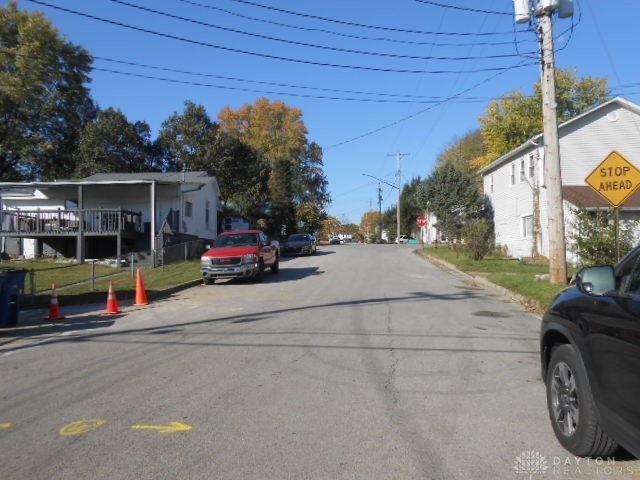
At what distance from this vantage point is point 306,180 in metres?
69.2

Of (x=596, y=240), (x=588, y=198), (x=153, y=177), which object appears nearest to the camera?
(x=596, y=240)

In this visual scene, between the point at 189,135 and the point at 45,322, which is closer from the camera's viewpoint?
the point at 45,322

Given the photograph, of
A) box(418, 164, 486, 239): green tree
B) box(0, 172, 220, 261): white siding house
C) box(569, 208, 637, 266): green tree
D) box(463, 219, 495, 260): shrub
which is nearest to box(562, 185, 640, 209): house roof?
box(463, 219, 495, 260): shrub

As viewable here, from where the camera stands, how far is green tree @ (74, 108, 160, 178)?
40875 mm

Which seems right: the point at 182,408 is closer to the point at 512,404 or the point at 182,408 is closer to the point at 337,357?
the point at 337,357

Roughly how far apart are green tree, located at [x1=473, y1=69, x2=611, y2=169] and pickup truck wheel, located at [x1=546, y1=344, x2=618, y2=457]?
41.1 metres

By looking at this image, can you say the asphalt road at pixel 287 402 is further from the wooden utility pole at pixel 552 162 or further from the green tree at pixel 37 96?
the green tree at pixel 37 96

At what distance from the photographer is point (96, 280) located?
19.3 meters

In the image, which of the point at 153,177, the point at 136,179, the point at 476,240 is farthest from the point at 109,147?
the point at 476,240

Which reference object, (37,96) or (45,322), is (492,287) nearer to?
(45,322)

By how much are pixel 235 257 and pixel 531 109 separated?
111 ft

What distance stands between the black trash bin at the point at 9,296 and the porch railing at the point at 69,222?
1460cm

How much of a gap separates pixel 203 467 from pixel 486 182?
35.6 m

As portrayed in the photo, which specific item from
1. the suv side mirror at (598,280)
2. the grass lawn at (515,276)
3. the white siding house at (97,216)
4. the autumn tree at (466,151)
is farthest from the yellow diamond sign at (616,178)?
the autumn tree at (466,151)
